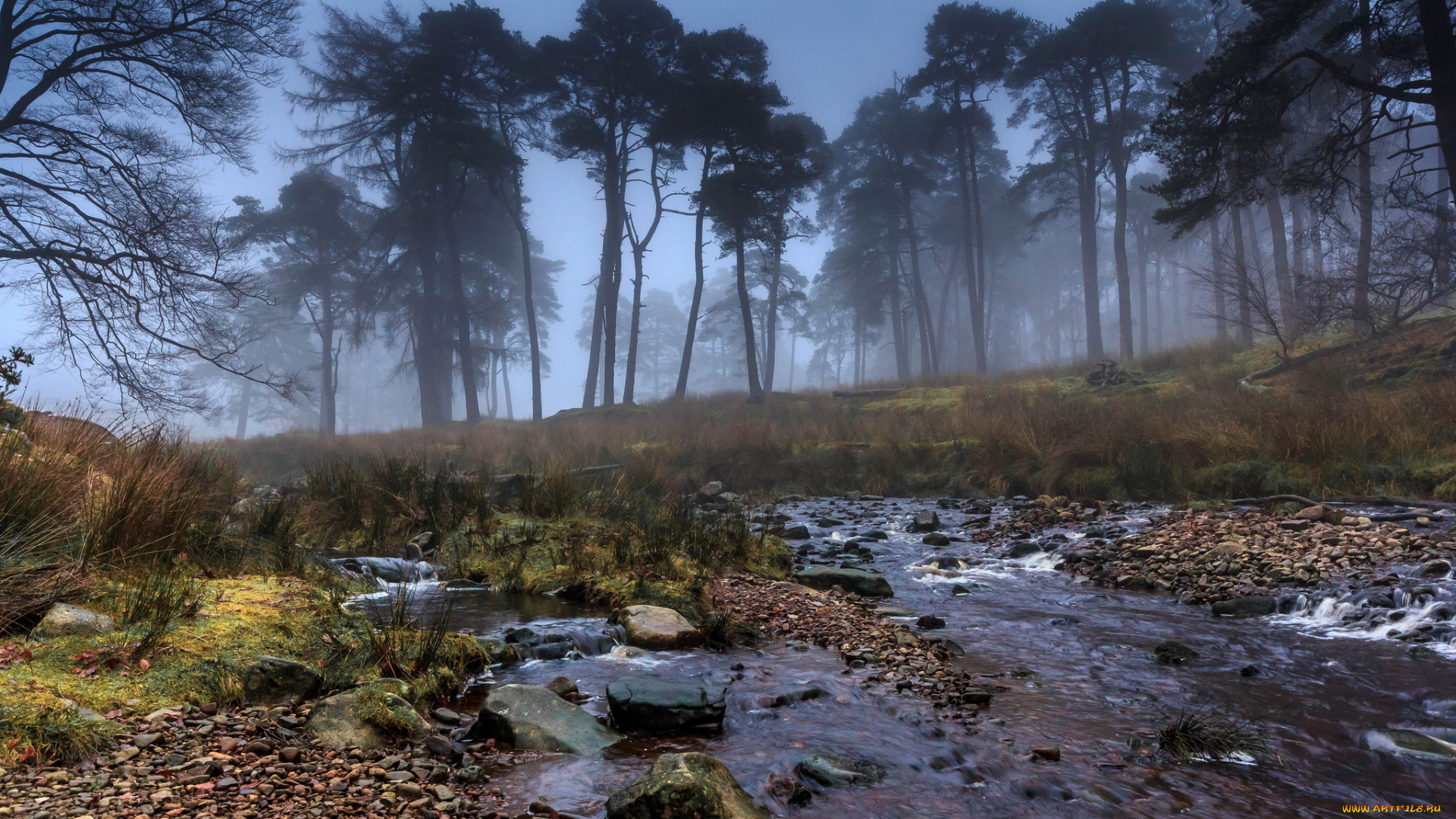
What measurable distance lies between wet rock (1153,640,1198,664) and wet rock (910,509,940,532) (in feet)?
15.9

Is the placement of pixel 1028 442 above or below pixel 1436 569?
above

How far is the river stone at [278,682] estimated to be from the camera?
114 inches

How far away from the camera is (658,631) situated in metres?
4.48

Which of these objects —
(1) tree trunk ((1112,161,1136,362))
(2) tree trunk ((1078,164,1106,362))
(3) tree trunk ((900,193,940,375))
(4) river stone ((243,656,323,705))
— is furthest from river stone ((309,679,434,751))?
(3) tree trunk ((900,193,940,375))

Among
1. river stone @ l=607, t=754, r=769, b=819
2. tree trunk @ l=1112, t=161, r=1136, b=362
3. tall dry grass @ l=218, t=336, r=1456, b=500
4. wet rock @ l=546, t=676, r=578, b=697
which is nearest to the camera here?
river stone @ l=607, t=754, r=769, b=819

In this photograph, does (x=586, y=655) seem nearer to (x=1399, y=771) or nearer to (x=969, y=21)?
(x=1399, y=771)

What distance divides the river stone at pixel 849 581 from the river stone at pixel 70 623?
4806 millimetres

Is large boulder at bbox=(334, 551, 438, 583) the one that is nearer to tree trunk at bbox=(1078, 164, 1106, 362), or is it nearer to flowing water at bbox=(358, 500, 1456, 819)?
flowing water at bbox=(358, 500, 1456, 819)

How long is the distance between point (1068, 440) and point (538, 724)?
10.5 metres

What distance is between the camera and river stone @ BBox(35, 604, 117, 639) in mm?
2912

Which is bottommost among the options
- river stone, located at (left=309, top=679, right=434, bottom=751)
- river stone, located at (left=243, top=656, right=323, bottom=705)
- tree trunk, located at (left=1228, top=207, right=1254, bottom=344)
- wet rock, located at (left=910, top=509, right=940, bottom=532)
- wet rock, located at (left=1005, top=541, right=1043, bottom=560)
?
wet rock, located at (left=1005, top=541, right=1043, bottom=560)

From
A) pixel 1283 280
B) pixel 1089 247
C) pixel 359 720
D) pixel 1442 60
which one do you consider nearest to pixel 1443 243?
pixel 1442 60

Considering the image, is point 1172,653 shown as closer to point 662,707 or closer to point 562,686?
point 662,707

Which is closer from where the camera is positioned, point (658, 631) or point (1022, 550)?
point (658, 631)
